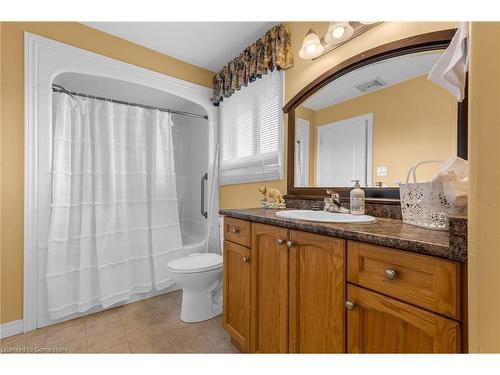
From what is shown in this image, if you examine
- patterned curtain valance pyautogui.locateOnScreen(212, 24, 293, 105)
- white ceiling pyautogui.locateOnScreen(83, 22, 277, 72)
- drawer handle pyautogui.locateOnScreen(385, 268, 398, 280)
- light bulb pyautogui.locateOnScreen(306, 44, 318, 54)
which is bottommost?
drawer handle pyautogui.locateOnScreen(385, 268, 398, 280)

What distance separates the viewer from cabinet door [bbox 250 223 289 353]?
3.50 feet

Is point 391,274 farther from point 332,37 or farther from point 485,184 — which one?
point 332,37

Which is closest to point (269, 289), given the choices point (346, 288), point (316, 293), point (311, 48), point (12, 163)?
point (316, 293)

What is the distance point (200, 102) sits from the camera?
100 inches

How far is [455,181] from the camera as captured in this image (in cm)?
73

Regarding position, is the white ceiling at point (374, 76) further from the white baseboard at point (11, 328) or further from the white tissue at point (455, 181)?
the white baseboard at point (11, 328)

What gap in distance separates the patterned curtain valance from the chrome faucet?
42.8 inches

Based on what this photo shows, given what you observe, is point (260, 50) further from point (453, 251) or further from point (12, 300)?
point (12, 300)

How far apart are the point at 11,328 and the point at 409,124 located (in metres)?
2.86

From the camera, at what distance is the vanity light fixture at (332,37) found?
1.34 meters

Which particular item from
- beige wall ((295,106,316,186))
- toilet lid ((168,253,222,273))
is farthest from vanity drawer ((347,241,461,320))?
toilet lid ((168,253,222,273))

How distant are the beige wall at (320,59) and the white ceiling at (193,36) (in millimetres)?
373

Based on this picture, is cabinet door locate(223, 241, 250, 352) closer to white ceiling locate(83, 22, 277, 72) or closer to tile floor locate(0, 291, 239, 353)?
tile floor locate(0, 291, 239, 353)
